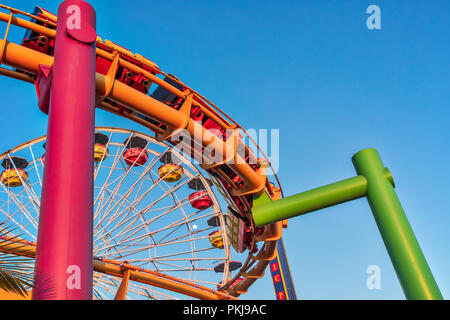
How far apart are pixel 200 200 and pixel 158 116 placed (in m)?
11.0

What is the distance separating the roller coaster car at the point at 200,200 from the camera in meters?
18.8

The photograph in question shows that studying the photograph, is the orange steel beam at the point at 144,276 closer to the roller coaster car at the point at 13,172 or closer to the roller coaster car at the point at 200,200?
the roller coaster car at the point at 200,200

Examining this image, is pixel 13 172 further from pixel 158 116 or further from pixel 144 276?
pixel 158 116

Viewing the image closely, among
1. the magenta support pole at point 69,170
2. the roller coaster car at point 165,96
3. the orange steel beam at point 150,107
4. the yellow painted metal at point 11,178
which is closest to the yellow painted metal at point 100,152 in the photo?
the yellow painted metal at point 11,178

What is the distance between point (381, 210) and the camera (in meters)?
3.53

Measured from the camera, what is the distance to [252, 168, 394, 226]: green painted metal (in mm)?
3738

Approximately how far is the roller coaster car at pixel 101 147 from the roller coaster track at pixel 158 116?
22.0 ft

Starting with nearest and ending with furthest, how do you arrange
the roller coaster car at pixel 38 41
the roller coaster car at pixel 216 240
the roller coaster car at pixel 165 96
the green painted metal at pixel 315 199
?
1. the green painted metal at pixel 315 199
2. the roller coaster car at pixel 38 41
3. the roller coaster car at pixel 165 96
4. the roller coaster car at pixel 216 240

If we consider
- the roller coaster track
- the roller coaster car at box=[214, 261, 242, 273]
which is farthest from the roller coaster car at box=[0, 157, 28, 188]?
the roller coaster car at box=[214, 261, 242, 273]

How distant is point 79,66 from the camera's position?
4.99m

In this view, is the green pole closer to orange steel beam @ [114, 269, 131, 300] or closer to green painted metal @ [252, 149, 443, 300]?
green painted metal @ [252, 149, 443, 300]

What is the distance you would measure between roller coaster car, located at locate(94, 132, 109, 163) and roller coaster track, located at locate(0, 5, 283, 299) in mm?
6711

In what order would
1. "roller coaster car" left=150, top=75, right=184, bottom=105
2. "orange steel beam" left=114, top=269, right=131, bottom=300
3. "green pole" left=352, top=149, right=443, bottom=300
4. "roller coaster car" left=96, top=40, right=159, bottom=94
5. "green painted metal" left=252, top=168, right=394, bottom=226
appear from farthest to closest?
1. "orange steel beam" left=114, top=269, right=131, bottom=300
2. "roller coaster car" left=150, top=75, right=184, bottom=105
3. "roller coaster car" left=96, top=40, right=159, bottom=94
4. "green painted metal" left=252, top=168, right=394, bottom=226
5. "green pole" left=352, top=149, right=443, bottom=300

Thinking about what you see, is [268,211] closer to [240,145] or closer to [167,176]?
[240,145]
